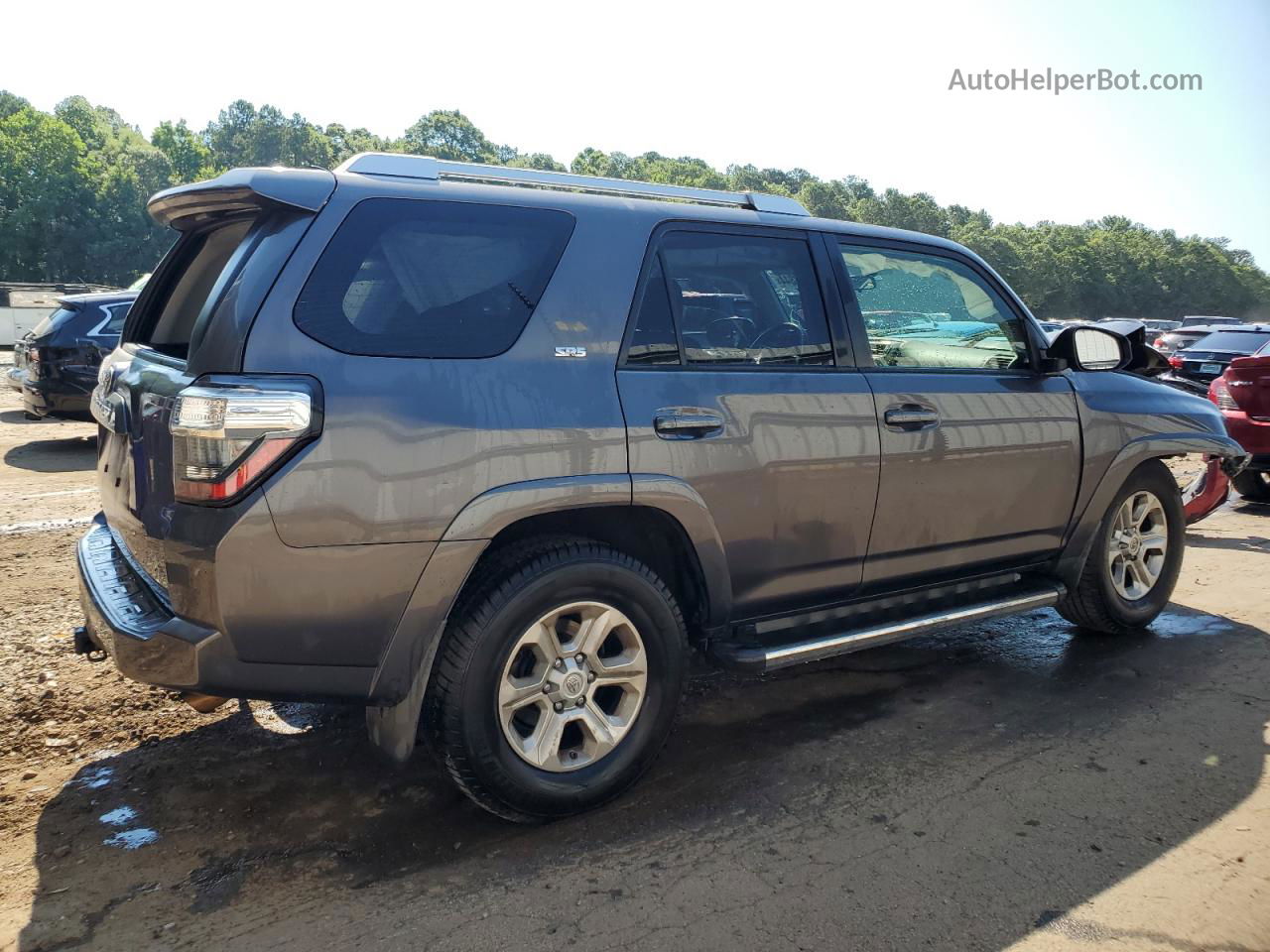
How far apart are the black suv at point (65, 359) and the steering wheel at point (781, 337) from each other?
8.34 metres

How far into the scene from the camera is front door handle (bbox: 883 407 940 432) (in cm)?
373

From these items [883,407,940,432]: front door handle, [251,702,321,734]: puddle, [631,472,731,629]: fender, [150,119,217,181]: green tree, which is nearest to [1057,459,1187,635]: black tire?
[883,407,940,432]: front door handle

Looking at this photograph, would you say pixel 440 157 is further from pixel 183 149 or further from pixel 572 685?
pixel 572 685

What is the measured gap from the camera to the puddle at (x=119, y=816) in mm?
3035

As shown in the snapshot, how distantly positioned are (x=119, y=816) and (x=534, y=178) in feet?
7.90

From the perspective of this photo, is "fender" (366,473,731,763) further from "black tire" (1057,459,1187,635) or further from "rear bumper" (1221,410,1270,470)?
"rear bumper" (1221,410,1270,470)

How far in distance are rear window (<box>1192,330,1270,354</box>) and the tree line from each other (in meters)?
45.2

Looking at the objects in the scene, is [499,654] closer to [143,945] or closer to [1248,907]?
[143,945]

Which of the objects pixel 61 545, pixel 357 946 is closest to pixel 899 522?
pixel 357 946

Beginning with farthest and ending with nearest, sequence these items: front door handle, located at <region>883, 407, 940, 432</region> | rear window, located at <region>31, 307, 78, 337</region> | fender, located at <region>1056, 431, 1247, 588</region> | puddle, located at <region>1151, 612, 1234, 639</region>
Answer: rear window, located at <region>31, 307, 78, 337</region> < puddle, located at <region>1151, 612, 1234, 639</region> < fender, located at <region>1056, 431, 1247, 588</region> < front door handle, located at <region>883, 407, 940, 432</region>

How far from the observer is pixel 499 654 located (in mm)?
2877

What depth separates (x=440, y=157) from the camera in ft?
266

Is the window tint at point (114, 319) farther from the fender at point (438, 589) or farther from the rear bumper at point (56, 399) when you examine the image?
the fender at point (438, 589)

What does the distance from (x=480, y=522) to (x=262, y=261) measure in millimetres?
931
